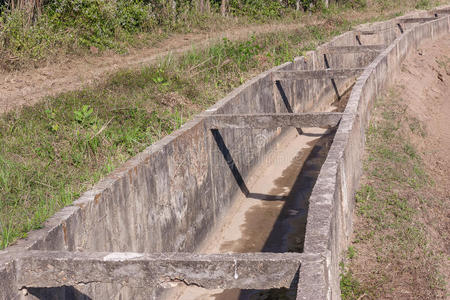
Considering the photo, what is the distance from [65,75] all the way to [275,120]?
4.35 meters

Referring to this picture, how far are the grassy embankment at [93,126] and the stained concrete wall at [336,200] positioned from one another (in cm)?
204

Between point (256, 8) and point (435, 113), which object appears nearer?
point (435, 113)

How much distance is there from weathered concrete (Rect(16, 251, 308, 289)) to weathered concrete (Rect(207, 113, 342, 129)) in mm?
4333

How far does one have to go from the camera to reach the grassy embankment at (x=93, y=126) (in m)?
5.45

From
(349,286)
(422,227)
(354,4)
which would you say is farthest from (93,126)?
(354,4)

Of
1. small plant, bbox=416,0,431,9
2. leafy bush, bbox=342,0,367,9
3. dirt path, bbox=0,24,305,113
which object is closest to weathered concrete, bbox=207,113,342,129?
dirt path, bbox=0,24,305,113

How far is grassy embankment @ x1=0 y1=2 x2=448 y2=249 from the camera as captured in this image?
5.45 meters

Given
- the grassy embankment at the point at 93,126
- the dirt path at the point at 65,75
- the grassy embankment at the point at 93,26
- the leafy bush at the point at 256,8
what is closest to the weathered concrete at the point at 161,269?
the grassy embankment at the point at 93,126

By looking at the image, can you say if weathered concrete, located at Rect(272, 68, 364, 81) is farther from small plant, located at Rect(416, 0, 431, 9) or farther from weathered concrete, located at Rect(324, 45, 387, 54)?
small plant, located at Rect(416, 0, 431, 9)

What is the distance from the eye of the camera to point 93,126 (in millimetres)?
7418

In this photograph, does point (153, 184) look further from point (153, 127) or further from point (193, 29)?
point (193, 29)

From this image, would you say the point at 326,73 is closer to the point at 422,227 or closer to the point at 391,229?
the point at 422,227

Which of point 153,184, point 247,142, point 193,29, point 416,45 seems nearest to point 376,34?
point 416,45

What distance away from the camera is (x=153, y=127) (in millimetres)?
8133
